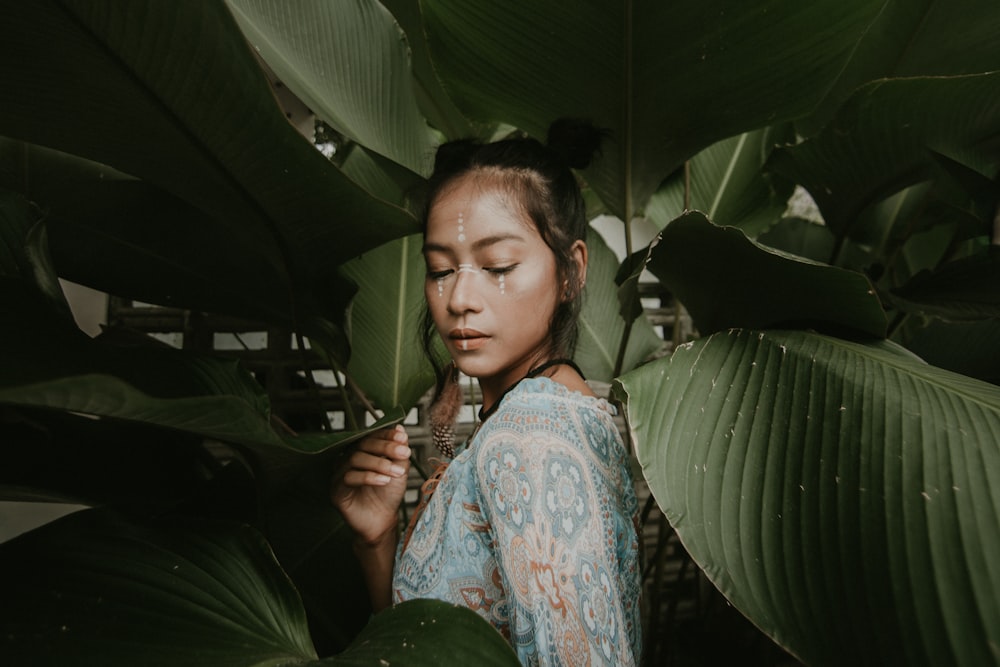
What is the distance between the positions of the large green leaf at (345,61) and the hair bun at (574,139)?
0.19m

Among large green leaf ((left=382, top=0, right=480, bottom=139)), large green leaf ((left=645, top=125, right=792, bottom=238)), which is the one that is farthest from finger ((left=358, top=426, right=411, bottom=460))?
large green leaf ((left=645, top=125, right=792, bottom=238))

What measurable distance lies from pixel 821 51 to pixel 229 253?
23.0 inches

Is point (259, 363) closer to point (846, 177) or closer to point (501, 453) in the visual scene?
point (501, 453)

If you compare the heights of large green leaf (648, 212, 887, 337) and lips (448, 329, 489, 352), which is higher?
large green leaf (648, 212, 887, 337)

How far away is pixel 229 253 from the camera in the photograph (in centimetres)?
65

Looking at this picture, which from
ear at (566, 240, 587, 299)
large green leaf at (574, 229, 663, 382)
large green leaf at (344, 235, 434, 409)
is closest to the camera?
ear at (566, 240, 587, 299)

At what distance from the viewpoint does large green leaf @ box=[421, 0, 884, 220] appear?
521mm

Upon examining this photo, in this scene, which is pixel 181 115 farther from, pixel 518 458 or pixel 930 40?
pixel 930 40

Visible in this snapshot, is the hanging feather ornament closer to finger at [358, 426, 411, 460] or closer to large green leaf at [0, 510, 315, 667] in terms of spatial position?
finger at [358, 426, 411, 460]

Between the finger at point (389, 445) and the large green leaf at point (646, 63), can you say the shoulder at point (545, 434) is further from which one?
the large green leaf at point (646, 63)

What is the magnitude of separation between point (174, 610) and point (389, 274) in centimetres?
53

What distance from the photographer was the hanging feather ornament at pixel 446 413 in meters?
0.73

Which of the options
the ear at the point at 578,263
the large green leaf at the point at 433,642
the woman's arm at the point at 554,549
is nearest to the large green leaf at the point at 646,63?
the ear at the point at 578,263

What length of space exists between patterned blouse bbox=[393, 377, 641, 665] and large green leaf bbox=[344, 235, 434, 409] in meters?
0.32
